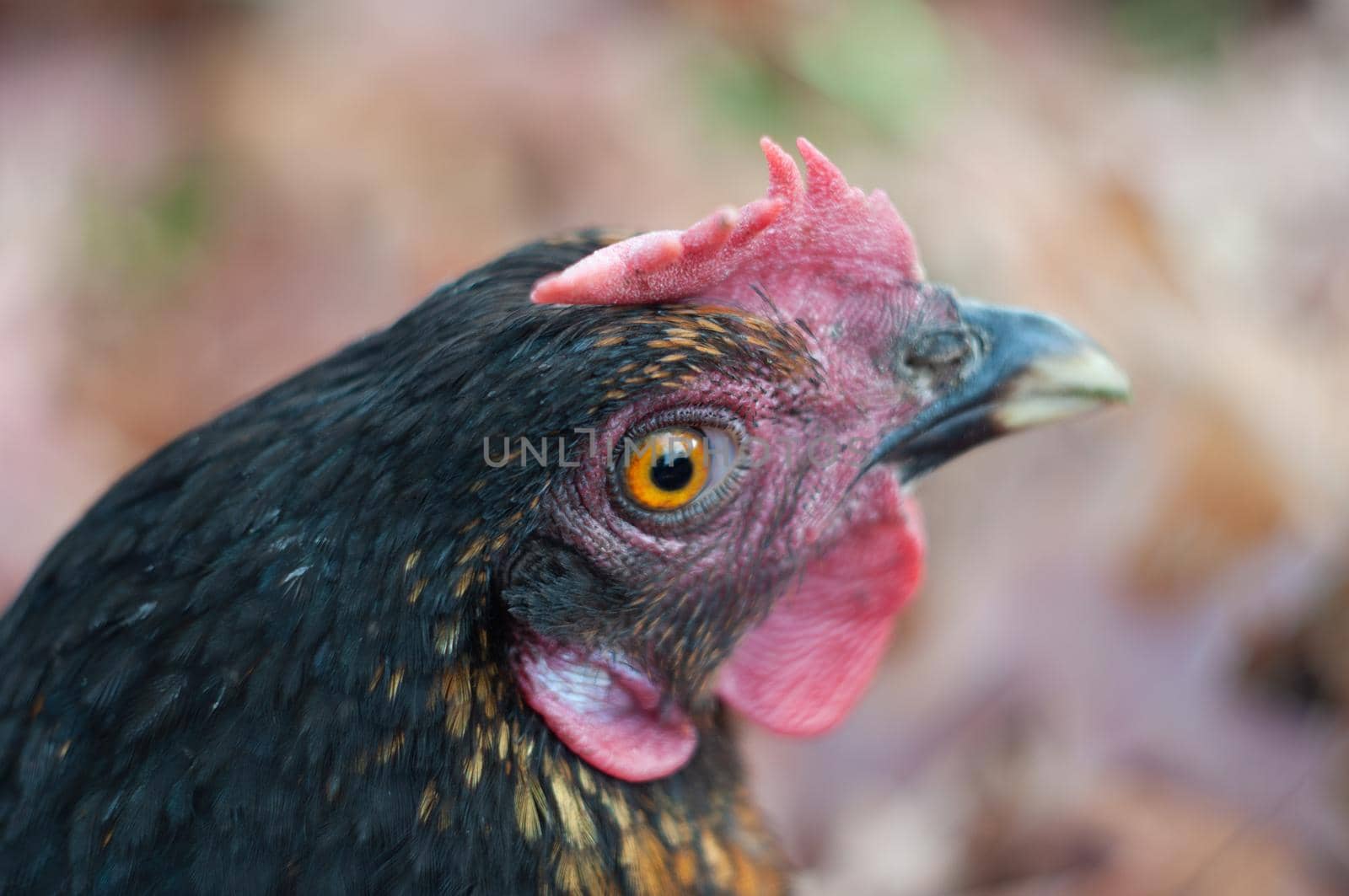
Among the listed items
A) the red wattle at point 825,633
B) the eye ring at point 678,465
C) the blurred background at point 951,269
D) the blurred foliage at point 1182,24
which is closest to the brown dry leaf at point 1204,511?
the blurred background at point 951,269

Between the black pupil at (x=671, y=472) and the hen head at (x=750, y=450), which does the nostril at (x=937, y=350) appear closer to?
the hen head at (x=750, y=450)

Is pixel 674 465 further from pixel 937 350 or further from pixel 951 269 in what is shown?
pixel 951 269

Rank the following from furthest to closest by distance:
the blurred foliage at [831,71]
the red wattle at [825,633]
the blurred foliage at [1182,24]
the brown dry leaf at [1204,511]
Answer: the blurred foliage at [1182,24]
the blurred foliage at [831,71]
the brown dry leaf at [1204,511]
the red wattle at [825,633]

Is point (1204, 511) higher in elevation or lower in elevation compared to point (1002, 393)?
lower

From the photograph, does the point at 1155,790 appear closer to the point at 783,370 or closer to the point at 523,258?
the point at 783,370

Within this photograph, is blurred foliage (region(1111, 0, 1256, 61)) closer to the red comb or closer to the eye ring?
the red comb

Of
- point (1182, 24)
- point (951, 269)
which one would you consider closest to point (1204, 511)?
point (951, 269)

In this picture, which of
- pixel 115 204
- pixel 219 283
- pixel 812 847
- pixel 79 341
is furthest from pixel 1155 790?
pixel 115 204
